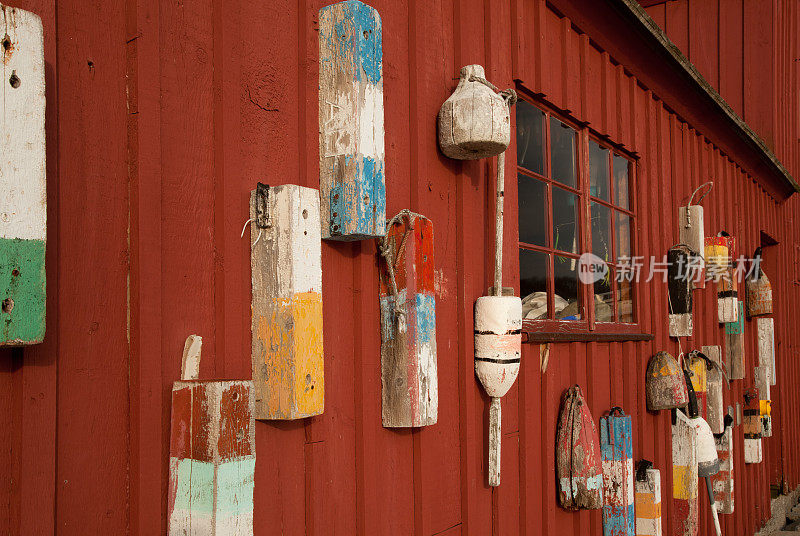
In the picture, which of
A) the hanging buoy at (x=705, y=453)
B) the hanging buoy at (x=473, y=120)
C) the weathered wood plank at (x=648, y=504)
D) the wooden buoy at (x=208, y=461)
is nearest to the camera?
the wooden buoy at (x=208, y=461)

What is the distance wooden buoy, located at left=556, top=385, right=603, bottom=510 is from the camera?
3.53m

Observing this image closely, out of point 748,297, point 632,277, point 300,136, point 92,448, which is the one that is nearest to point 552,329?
point 632,277

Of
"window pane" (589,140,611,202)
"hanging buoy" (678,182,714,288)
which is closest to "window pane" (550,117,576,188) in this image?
"window pane" (589,140,611,202)

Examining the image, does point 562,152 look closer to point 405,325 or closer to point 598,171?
point 598,171

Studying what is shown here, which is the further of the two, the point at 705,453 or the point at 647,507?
the point at 705,453

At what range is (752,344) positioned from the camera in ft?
25.7

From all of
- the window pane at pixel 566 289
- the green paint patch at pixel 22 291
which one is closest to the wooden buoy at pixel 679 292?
the window pane at pixel 566 289

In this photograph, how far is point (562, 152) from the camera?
399 centimetres

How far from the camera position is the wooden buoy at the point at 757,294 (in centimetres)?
771

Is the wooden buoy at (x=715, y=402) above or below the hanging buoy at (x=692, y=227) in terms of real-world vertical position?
below

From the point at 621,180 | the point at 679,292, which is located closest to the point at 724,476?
the point at 679,292

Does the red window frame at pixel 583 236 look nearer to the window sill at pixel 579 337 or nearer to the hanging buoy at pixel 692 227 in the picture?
the window sill at pixel 579 337

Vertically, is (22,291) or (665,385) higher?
(22,291)

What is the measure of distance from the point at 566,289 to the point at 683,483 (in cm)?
209
